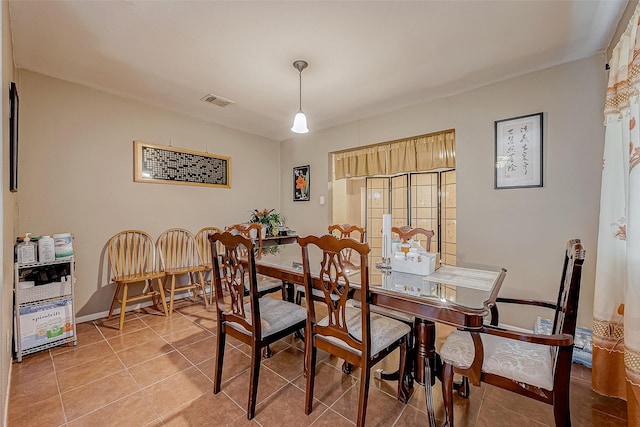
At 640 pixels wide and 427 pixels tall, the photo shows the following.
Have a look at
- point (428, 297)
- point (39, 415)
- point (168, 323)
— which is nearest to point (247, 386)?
point (39, 415)

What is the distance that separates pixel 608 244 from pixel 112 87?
4.37 metres

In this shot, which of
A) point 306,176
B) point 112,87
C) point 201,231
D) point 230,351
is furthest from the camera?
point 306,176

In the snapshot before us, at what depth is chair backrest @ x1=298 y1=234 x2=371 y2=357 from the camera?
1346mm

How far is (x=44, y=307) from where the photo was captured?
226 cm

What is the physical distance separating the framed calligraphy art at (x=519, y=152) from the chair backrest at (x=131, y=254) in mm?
3857

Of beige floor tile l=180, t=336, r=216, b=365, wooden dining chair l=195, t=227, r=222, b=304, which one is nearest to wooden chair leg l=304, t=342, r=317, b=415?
beige floor tile l=180, t=336, r=216, b=365

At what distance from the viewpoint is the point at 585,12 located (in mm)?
1771

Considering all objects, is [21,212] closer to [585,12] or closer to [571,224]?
[585,12]

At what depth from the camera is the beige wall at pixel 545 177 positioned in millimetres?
2250

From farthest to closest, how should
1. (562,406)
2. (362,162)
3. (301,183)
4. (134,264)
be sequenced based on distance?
(301,183), (362,162), (134,264), (562,406)

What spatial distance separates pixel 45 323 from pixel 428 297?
300cm

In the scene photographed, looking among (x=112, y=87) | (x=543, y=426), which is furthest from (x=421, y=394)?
(x=112, y=87)

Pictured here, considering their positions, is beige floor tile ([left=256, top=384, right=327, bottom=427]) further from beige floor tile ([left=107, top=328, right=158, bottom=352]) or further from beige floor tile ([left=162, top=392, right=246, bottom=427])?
beige floor tile ([left=107, top=328, right=158, bottom=352])

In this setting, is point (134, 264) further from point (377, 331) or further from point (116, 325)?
point (377, 331)
